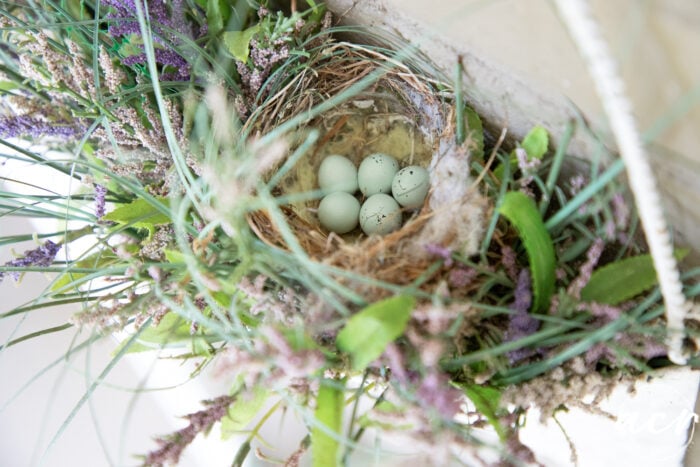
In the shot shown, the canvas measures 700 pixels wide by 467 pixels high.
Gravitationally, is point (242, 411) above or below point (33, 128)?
below

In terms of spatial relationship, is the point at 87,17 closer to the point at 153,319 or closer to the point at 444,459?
the point at 153,319

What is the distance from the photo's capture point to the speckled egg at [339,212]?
0.90 metres

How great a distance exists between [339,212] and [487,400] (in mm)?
389

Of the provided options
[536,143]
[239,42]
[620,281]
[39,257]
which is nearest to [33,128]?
[39,257]

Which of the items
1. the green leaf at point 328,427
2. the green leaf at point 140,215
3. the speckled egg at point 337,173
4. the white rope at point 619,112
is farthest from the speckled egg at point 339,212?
the white rope at point 619,112

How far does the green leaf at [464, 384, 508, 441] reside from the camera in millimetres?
603

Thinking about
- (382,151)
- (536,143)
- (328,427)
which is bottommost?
(328,427)

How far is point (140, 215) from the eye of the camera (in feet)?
2.49

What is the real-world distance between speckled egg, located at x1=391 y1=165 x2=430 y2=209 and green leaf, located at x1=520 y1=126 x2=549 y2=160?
0.71ft

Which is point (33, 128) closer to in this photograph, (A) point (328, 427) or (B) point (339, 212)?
(B) point (339, 212)

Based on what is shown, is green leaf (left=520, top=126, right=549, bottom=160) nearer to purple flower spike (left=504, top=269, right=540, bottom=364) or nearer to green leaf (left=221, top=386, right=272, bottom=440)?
purple flower spike (left=504, top=269, right=540, bottom=364)

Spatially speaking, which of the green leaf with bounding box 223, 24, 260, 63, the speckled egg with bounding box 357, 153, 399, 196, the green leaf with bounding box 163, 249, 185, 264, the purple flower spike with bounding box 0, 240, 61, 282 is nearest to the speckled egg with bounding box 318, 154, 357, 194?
the speckled egg with bounding box 357, 153, 399, 196

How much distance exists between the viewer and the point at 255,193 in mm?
782

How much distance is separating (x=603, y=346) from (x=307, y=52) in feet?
1.89
